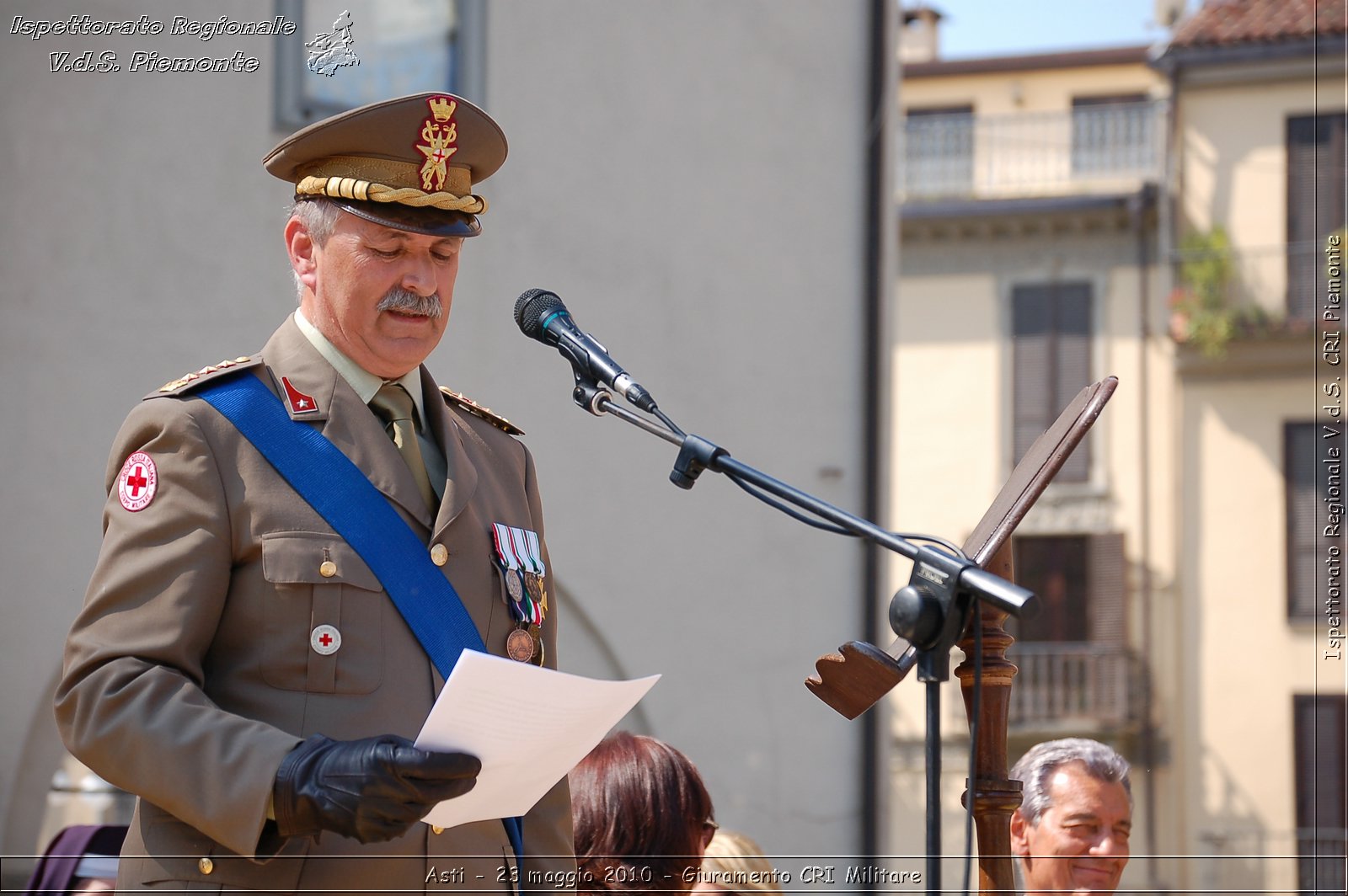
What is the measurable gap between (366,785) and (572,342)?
76cm

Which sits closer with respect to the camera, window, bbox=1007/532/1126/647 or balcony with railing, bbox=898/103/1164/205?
window, bbox=1007/532/1126/647

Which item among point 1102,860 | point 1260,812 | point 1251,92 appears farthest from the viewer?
point 1251,92

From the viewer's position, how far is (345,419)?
247cm

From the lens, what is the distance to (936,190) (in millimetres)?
22969

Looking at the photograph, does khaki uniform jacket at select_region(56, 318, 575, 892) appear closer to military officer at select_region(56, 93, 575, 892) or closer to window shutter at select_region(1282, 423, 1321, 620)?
military officer at select_region(56, 93, 575, 892)

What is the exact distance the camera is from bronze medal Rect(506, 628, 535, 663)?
100 inches

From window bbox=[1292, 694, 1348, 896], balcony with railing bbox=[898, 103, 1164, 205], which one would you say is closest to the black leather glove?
window bbox=[1292, 694, 1348, 896]

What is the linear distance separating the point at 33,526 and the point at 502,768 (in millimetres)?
4229

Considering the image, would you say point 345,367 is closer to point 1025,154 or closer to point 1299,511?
point 1299,511

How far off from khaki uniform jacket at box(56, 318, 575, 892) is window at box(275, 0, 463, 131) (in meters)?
4.34

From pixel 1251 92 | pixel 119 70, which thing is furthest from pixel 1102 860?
pixel 1251 92

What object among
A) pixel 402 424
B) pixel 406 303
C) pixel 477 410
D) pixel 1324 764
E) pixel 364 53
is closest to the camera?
pixel 406 303

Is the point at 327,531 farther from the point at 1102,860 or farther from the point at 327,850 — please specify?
the point at 1102,860

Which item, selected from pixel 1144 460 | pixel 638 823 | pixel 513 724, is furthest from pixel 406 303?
pixel 1144 460
